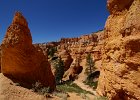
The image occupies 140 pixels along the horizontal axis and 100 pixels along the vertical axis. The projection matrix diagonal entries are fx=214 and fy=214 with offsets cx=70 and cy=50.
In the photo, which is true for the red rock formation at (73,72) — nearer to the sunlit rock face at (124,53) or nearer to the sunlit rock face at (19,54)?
the sunlit rock face at (19,54)

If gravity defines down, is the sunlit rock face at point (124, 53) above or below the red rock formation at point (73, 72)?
above

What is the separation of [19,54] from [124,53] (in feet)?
50.4

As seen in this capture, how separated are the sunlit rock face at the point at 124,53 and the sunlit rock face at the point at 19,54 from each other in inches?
494

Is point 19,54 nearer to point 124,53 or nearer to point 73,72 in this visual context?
point 124,53

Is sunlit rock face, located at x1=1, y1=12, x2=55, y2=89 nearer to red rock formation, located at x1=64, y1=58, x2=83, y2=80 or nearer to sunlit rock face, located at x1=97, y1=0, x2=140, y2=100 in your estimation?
sunlit rock face, located at x1=97, y1=0, x2=140, y2=100

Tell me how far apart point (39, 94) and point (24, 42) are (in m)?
6.69

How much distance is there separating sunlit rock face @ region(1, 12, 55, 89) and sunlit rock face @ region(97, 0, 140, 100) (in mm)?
12544

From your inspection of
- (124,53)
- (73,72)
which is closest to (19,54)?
(124,53)

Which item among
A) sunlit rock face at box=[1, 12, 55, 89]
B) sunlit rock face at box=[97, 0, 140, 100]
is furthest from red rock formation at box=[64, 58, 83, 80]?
sunlit rock face at box=[97, 0, 140, 100]

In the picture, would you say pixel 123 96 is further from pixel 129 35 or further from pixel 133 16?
pixel 133 16

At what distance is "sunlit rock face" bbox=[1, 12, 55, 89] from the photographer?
78.7 feet

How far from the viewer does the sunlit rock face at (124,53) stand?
10.4 metres

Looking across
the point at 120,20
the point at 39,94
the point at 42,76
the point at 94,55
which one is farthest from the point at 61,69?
the point at 120,20

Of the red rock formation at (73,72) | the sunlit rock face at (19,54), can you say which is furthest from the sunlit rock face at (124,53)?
the red rock formation at (73,72)
